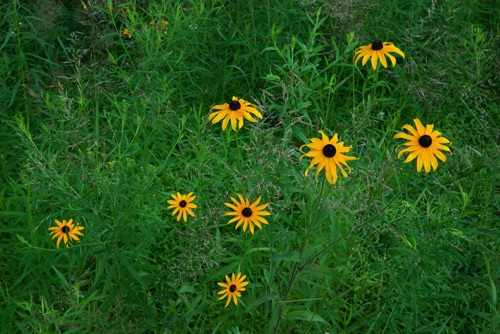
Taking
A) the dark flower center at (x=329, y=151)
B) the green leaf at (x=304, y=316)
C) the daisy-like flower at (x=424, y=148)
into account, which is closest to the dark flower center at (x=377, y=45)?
the daisy-like flower at (x=424, y=148)

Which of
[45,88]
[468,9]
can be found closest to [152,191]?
[45,88]

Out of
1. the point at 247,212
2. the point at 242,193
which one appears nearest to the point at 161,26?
the point at 242,193

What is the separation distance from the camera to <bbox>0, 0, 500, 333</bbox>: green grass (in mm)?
2387

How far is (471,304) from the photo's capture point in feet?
9.01

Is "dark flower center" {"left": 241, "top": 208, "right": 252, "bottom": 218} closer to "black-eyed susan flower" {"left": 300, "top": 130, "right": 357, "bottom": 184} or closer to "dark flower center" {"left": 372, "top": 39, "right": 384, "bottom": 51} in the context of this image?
"black-eyed susan flower" {"left": 300, "top": 130, "right": 357, "bottom": 184}

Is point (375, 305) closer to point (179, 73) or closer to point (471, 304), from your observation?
point (471, 304)

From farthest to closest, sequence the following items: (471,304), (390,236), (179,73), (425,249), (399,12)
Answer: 1. (399,12)
2. (179,73)
3. (390,236)
4. (471,304)
5. (425,249)

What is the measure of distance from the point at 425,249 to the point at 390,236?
51 centimetres

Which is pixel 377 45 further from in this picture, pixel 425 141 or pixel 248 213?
pixel 248 213

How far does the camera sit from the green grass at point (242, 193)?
2387 millimetres

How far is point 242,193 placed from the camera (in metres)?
2.54

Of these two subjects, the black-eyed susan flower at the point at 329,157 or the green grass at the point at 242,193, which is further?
the green grass at the point at 242,193

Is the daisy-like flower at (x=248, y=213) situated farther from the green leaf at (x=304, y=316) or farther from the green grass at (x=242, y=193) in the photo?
the green leaf at (x=304, y=316)

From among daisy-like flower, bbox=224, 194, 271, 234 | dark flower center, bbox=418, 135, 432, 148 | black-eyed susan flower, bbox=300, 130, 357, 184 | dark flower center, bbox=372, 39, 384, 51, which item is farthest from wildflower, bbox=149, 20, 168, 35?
dark flower center, bbox=418, 135, 432, 148
